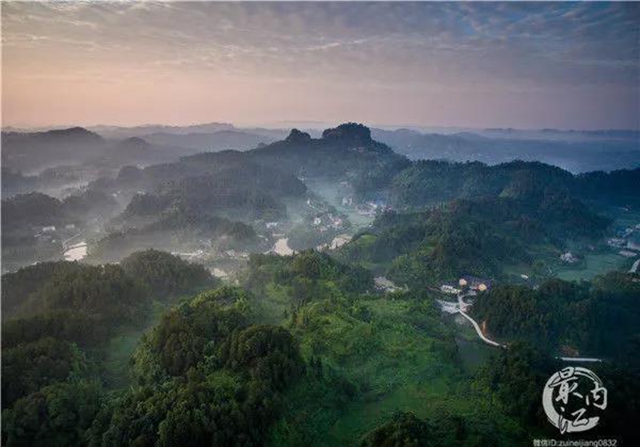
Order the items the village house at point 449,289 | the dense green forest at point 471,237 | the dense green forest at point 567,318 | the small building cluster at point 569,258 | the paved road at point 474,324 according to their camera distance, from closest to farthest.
Answer: the dense green forest at point 567,318 < the paved road at point 474,324 < the village house at point 449,289 < the dense green forest at point 471,237 < the small building cluster at point 569,258

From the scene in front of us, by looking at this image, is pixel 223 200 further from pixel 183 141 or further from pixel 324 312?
pixel 183 141

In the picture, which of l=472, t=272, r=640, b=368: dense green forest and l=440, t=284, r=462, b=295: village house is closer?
l=472, t=272, r=640, b=368: dense green forest

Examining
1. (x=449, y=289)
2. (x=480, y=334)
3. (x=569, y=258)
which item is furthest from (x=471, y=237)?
(x=480, y=334)

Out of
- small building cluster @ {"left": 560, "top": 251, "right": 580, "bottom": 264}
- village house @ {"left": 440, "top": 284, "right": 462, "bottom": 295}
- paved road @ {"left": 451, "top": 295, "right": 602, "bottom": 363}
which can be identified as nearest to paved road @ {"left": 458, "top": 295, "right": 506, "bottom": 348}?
paved road @ {"left": 451, "top": 295, "right": 602, "bottom": 363}

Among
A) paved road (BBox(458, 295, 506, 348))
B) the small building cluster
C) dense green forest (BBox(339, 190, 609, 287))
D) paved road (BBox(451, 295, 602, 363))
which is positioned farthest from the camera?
the small building cluster

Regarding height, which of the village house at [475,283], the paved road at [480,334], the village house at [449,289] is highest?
the village house at [475,283]

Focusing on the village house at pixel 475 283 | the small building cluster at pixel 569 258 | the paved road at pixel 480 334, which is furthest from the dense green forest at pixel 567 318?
the small building cluster at pixel 569 258

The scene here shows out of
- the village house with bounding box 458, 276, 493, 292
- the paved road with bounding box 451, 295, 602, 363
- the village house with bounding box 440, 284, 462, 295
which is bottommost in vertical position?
the paved road with bounding box 451, 295, 602, 363

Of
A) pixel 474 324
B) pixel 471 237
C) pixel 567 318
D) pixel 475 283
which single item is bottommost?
pixel 474 324

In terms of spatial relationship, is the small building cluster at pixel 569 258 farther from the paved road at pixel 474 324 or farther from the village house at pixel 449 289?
the paved road at pixel 474 324

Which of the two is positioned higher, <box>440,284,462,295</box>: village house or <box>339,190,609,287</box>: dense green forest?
<box>339,190,609,287</box>: dense green forest

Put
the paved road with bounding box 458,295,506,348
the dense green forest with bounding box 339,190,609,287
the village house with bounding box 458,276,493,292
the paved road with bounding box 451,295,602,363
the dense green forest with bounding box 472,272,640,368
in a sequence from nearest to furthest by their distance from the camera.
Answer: the paved road with bounding box 451,295,602,363, the dense green forest with bounding box 472,272,640,368, the paved road with bounding box 458,295,506,348, the village house with bounding box 458,276,493,292, the dense green forest with bounding box 339,190,609,287

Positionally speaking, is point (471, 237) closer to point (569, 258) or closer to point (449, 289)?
point (449, 289)

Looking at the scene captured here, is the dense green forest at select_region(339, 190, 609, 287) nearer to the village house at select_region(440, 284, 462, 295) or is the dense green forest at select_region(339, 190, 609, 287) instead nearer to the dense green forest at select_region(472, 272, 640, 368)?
the village house at select_region(440, 284, 462, 295)
